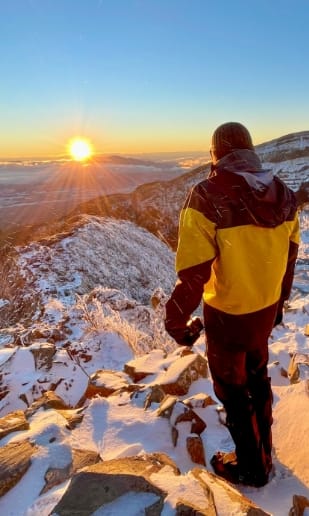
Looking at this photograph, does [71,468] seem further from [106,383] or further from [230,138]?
[230,138]

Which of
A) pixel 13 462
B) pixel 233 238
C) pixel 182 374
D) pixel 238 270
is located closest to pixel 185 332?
pixel 238 270

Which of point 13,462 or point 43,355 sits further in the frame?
point 43,355

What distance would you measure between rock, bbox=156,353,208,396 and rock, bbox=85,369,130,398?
0.43 metres

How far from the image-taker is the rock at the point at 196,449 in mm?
2881

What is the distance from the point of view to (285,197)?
221 cm

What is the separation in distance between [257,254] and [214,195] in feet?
1.44

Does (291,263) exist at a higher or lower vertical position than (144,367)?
higher

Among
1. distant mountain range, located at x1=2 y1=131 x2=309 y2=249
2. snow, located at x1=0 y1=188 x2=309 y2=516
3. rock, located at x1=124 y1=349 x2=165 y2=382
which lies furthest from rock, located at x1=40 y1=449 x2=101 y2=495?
distant mountain range, located at x1=2 y1=131 x2=309 y2=249

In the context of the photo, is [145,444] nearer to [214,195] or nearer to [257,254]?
[257,254]

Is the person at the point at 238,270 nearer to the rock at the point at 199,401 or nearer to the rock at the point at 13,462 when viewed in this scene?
the rock at the point at 199,401

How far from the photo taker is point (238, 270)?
7.11 ft

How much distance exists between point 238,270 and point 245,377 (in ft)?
2.77

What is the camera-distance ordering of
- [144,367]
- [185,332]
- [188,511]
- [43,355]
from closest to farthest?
[188,511], [185,332], [144,367], [43,355]

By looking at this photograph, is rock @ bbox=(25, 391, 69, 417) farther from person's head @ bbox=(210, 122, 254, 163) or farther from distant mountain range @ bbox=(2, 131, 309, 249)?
distant mountain range @ bbox=(2, 131, 309, 249)
